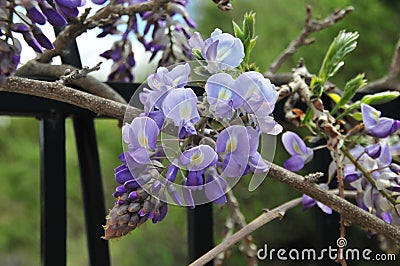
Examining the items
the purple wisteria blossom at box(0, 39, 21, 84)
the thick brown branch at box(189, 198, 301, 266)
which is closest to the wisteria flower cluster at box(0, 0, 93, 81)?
the purple wisteria blossom at box(0, 39, 21, 84)

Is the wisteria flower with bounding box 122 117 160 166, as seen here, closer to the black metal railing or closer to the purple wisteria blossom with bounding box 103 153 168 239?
the purple wisteria blossom with bounding box 103 153 168 239

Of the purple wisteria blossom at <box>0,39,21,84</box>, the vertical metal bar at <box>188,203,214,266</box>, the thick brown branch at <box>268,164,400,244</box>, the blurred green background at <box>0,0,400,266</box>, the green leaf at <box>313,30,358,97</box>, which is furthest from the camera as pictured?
the blurred green background at <box>0,0,400,266</box>

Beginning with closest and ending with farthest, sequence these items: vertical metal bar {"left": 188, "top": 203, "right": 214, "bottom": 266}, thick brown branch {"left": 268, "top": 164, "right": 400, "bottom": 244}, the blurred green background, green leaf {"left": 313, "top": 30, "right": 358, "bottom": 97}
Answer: thick brown branch {"left": 268, "top": 164, "right": 400, "bottom": 244} → green leaf {"left": 313, "top": 30, "right": 358, "bottom": 97} → vertical metal bar {"left": 188, "top": 203, "right": 214, "bottom": 266} → the blurred green background

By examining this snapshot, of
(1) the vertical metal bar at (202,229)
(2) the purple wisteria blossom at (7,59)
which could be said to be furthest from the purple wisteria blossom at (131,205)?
(1) the vertical metal bar at (202,229)

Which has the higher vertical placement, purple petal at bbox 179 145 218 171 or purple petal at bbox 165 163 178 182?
purple petal at bbox 179 145 218 171

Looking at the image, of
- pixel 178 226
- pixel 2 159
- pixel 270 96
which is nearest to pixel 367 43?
pixel 178 226

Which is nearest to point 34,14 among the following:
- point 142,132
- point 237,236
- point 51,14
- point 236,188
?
point 51,14

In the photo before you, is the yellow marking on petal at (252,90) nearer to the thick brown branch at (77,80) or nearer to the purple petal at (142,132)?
the purple petal at (142,132)
